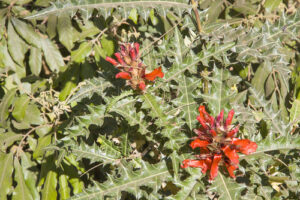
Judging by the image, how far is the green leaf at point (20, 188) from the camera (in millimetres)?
1576

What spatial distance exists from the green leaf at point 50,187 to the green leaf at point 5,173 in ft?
0.61

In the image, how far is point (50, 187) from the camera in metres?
1.52

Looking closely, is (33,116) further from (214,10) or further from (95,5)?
(214,10)

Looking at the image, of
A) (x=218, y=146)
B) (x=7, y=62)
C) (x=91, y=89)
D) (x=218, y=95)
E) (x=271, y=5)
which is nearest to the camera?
(x=218, y=146)

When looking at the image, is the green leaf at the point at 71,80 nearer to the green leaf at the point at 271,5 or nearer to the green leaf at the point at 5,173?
the green leaf at the point at 5,173

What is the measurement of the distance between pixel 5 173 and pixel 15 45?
25.1 inches

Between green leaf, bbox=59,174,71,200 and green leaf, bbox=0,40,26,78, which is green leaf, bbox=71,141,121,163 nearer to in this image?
green leaf, bbox=59,174,71,200

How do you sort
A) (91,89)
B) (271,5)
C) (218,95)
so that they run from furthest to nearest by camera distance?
(271,5)
(91,89)
(218,95)

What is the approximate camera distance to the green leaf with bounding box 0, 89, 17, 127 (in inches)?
63.2

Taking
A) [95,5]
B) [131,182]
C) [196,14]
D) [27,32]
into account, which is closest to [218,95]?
[196,14]

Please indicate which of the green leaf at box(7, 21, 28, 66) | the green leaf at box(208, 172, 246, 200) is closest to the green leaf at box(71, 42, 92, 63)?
the green leaf at box(7, 21, 28, 66)

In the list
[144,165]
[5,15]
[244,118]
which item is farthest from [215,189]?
[5,15]

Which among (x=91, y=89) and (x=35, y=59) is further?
(x=35, y=59)

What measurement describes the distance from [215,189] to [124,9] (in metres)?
0.72
